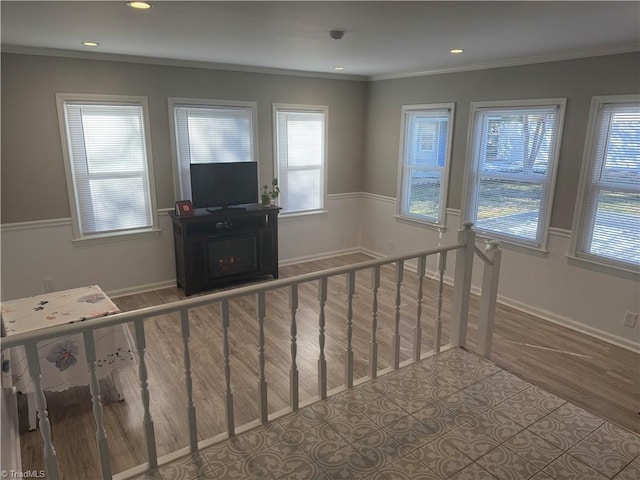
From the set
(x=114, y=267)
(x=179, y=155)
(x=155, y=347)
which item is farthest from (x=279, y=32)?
(x=114, y=267)

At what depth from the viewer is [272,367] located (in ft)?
10.7

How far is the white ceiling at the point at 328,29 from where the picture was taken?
7.94ft

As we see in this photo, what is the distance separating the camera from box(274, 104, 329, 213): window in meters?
5.46

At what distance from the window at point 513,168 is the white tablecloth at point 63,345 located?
3.70 metres

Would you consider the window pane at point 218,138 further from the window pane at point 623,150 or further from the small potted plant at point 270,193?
the window pane at point 623,150

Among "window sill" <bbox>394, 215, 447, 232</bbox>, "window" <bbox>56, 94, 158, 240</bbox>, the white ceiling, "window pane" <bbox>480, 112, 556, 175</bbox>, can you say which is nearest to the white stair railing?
the white ceiling

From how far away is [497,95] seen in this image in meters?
4.34

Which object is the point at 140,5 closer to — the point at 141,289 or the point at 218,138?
the point at 218,138

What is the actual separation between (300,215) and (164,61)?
247 centimetres

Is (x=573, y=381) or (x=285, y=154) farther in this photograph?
(x=285, y=154)

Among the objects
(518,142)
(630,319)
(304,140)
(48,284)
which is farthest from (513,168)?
(48,284)

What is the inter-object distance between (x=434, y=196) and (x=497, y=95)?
136 cm

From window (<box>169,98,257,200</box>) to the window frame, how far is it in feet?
6.24

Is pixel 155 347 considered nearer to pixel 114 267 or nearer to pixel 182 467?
pixel 114 267
